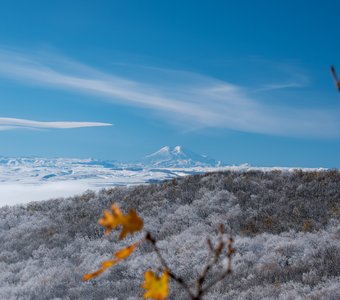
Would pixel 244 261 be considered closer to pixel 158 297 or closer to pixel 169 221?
pixel 169 221

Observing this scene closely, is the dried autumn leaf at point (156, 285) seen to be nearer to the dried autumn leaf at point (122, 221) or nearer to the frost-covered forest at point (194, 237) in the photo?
the dried autumn leaf at point (122, 221)

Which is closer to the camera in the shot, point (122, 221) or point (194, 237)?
point (122, 221)

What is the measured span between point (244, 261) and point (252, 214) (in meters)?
5.65

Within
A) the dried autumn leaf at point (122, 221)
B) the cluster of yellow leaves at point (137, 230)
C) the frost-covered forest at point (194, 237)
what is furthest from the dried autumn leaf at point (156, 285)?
the frost-covered forest at point (194, 237)

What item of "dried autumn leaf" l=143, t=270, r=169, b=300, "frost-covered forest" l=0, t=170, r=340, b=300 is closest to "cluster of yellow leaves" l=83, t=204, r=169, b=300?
"dried autumn leaf" l=143, t=270, r=169, b=300

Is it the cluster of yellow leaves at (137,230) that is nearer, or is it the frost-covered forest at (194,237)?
the cluster of yellow leaves at (137,230)

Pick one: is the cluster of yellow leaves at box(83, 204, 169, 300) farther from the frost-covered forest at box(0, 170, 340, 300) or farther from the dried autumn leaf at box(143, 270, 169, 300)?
the frost-covered forest at box(0, 170, 340, 300)

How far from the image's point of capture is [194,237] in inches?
688

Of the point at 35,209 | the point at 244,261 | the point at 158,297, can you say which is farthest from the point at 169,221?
the point at 158,297

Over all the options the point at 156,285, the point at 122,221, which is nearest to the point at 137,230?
the point at 122,221

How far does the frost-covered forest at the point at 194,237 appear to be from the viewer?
12789 mm

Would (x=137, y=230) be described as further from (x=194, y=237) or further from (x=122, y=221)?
(x=194, y=237)

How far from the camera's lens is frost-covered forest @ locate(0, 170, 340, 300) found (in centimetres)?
1279

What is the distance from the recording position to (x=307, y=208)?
19.5 m
